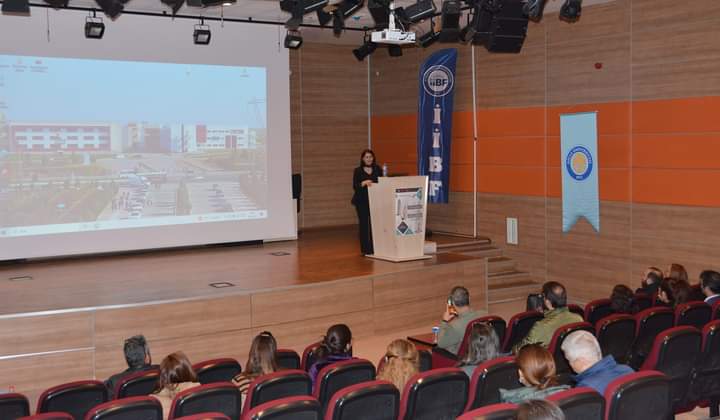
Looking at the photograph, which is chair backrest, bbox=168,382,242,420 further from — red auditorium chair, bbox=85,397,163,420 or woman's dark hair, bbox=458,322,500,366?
woman's dark hair, bbox=458,322,500,366

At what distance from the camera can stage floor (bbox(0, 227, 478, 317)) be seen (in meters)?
7.54

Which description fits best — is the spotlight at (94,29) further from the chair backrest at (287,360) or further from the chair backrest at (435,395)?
the chair backrest at (435,395)

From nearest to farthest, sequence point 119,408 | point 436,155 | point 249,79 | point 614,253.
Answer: point 119,408
point 614,253
point 249,79
point 436,155

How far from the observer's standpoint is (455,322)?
580 cm

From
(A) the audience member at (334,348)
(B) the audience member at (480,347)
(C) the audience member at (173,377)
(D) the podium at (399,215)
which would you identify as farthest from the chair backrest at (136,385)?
(D) the podium at (399,215)

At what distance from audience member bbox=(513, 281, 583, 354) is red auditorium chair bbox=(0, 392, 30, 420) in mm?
3037

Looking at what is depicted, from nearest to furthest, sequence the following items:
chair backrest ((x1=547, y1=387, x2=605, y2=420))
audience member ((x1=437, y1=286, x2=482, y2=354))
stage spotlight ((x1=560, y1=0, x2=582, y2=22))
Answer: chair backrest ((x1=547, y1=387, x2=605, y2=420)) → audience member ((x1=437, y1=286, x2=482, y2=354)) → stage spotlight ((x1=560, y1=0, x2=582, y2=22))

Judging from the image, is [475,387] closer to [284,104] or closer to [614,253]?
[614,253]

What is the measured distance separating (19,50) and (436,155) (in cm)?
588

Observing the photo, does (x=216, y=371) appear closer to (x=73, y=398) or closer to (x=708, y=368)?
(x=73, y=398)

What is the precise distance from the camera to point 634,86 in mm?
9445

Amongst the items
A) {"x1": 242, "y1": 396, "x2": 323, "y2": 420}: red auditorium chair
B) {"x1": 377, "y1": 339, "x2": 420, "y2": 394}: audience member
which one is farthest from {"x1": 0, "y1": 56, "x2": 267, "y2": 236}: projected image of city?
{"x1": 242, "y1": 396, "x2": 323, "y2": 420}: red auditorium chair

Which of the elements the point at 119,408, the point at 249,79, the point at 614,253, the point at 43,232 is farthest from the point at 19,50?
the point at 614,253

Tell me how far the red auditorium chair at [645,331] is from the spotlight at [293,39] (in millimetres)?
6214
